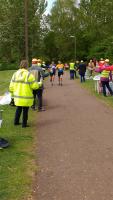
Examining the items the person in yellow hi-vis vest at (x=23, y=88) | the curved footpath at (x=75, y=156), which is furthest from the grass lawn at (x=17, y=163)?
the person in yellow hi-vis vest at (x=23, y=88)

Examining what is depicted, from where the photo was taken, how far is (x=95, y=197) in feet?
21.6

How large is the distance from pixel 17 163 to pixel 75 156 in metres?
1.12

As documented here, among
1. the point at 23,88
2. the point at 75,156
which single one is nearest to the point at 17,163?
the point at 75,156

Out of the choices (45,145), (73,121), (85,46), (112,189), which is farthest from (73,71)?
(85,46)

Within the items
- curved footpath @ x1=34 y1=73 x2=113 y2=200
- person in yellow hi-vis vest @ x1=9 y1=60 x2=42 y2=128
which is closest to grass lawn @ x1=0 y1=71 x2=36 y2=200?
curved footpath @ x1=34 y1=73 x2=113 y2=200

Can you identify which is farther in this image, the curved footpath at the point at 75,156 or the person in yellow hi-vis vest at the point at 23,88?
the person in yellow hi-vis vest at the point at 23,88

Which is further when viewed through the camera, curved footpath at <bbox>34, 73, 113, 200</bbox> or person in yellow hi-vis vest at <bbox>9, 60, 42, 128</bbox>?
person in yellow hi-vis vest at <bbox>9, 60, 42, 128</bbox>

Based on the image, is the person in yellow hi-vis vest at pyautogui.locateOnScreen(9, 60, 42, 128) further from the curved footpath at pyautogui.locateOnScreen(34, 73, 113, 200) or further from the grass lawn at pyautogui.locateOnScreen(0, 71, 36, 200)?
the curved footpath at pyautogui.locateOnScreen(34, 73, 113, 200)

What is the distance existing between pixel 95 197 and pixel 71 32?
9336 cm

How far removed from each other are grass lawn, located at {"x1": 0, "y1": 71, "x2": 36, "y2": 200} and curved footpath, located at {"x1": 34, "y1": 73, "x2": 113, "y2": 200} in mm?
175

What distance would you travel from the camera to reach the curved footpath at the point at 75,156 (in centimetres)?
690

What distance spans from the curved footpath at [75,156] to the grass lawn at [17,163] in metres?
0.17

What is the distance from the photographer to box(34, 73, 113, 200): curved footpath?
690 cm

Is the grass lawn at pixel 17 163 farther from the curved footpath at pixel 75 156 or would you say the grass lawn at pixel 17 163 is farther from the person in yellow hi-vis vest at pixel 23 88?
the person in yellow hi-vis vest at pixel 23 88
